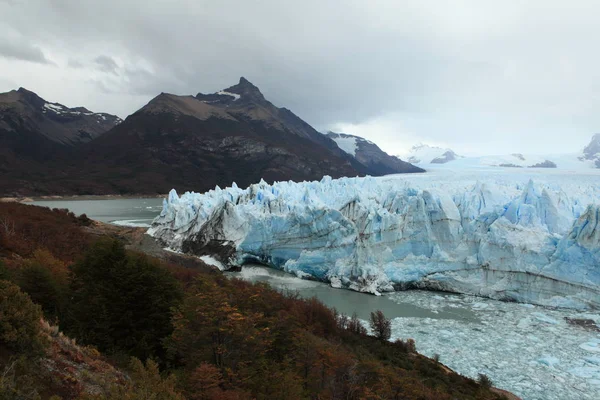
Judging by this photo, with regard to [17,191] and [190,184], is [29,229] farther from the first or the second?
[190,184]

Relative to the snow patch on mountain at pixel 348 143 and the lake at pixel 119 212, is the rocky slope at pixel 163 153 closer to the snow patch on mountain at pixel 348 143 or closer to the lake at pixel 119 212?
the snow patch on mountain at pixel 348 143

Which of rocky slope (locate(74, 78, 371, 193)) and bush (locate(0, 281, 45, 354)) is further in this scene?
rocky slope (locate(74, 78, 371, 193))

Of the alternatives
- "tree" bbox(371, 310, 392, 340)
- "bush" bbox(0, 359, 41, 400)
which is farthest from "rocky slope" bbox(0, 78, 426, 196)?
"bush" bbox(0, 359, 41, 400)

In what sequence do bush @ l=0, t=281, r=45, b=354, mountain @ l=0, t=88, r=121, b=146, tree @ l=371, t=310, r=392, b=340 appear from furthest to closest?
mountain @ l=0, t=88, r=121, b=146 → tree @ l=371, t=310, r=392, b=340 → bush @ l=0, t=281, r=45, b=354

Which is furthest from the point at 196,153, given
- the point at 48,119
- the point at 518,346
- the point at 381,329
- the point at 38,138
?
the point at 518,346

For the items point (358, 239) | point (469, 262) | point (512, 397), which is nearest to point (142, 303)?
point (512, 397)

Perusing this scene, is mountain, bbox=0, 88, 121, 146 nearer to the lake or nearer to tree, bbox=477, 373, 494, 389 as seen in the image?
the lake

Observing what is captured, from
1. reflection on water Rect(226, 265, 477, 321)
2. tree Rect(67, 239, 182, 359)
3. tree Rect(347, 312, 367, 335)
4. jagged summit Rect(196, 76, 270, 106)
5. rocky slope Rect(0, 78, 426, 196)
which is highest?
jagged summit Rect(196, 76, 270, 106)
